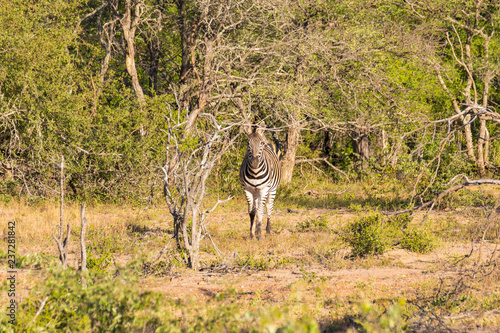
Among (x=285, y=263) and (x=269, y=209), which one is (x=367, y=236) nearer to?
(x=285, y=263)

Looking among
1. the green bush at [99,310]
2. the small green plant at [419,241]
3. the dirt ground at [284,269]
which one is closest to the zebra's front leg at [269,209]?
the dirt ground at [284,269]

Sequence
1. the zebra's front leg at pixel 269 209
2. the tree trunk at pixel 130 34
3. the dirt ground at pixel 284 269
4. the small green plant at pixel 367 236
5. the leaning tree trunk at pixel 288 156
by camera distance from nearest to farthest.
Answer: the dirt ground at pixel 284 269 < the small green plant at pixel 367 236 < the zebra's front leg at pixel 269 209 < the tree trunk at pixel 130 34 < the leaning tree trunk at pixel 288 156

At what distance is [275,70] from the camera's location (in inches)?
520

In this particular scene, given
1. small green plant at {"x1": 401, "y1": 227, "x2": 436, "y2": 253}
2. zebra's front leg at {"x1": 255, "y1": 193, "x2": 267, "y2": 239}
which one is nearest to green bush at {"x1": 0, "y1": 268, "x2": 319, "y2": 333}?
small green plant at {"x1": 401, "y1": 227, "x2": 436, "y2": 253}

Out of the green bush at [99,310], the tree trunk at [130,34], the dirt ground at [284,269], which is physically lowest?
the dirt ground at [284,269]

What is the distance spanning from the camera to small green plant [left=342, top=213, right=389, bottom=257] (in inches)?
298

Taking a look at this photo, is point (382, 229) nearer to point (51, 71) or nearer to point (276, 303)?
point (276, 303)

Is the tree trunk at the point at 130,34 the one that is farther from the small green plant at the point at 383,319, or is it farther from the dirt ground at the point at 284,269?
the small green plant at the point at 383,319

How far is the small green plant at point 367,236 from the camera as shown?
7570mm

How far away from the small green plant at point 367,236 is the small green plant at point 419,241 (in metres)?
0.45

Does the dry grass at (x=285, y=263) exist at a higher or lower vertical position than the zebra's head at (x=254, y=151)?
lower

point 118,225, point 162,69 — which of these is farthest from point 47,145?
point 162,69

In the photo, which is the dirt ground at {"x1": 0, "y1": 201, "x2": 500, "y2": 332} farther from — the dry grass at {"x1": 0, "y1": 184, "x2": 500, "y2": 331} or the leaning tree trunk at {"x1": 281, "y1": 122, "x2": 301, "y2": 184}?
the leaning tree trunk at {"x1": 281, "y1": 122, "x2": 301, "y2": 184}

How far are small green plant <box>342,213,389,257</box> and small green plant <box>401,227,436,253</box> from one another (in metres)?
0.45
